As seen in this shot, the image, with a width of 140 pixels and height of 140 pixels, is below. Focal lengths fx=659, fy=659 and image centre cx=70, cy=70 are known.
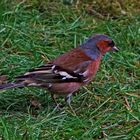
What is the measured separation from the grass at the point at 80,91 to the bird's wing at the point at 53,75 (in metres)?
0.29

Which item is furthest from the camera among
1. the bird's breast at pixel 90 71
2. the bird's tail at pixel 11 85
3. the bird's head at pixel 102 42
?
the bird's head at pixel 102 42

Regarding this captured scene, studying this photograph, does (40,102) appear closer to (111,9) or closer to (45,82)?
(45,82)

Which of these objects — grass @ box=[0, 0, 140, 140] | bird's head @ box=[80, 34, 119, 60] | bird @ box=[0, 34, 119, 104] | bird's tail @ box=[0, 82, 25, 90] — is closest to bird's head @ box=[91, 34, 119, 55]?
bird's head @ box=[80, 34, 119, 60]

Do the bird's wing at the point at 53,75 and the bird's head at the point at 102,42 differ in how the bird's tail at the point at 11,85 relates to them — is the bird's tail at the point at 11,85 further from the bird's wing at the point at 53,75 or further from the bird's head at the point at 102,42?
the bird's head at the point at 102,42

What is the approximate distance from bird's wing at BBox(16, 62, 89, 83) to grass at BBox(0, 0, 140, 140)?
0.96ft

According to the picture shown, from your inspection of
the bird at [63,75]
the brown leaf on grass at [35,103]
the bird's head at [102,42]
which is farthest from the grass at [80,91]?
the bird's head at [102,42]

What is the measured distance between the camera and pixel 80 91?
669cm

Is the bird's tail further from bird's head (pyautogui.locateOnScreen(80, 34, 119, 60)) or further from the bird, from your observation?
bird's head (pyautogui.locateOnScreen(80, 34, 119, 60))

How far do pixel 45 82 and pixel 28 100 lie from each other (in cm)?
40

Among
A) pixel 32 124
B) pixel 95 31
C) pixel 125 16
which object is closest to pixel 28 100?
pixel 32 124

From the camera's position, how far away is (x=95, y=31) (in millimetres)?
7980

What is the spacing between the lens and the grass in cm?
571

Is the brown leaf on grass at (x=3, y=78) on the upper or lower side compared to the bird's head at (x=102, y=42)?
lower

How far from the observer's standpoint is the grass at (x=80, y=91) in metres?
5.71
